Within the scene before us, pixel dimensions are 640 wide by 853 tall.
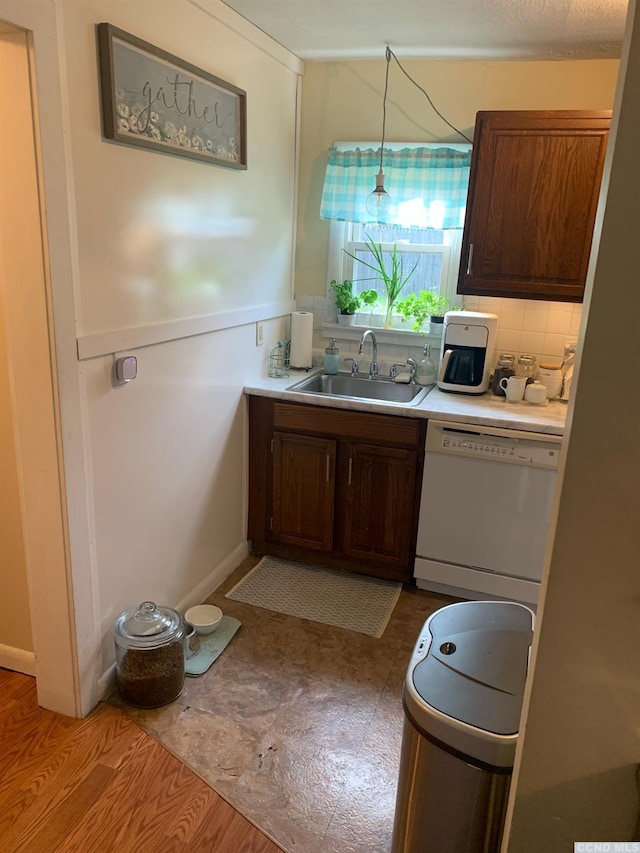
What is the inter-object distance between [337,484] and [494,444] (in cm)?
77

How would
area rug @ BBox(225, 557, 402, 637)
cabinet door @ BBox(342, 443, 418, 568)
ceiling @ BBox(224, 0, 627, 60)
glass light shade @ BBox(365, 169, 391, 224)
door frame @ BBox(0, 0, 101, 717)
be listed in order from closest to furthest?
door frame @ BBox(0, 0, 101, 717)
ceiling @ BBox(224, 0, 627, 60)
area rug @ BBox(225, 557, 402, 637)
cabinet door @ BBox(342, 443, 418, 568)
glass light shade @ BBox(365, 169, 391, 224)

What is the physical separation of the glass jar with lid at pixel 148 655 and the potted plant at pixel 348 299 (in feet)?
6.09

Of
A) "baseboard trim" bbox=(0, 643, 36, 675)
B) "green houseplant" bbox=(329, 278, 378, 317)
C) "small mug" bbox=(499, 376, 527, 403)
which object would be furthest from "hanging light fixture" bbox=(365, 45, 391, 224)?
"baseboard trim" bbox=(0, 643, 36, 675)

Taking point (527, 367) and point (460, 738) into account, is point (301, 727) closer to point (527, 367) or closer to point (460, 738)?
point (460, 738)

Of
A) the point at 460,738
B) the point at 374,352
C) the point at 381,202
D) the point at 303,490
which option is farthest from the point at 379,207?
the point at 460,738

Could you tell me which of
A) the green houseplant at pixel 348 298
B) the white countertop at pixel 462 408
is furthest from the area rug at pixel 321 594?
the green houseplant at pixel 348 298

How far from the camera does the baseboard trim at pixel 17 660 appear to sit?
2.32 meters

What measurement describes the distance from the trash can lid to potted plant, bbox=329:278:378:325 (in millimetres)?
2037

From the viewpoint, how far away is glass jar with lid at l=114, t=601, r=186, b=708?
2152mm

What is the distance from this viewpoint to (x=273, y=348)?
3332 millimetres

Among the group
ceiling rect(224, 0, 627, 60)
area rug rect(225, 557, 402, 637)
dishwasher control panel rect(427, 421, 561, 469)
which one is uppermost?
ceiling rect(224, 0, 627, 60)

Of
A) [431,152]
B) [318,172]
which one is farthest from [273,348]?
[431,152]

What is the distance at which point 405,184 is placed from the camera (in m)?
3.13

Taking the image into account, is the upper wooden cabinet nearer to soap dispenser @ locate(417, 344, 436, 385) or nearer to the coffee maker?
the coffee maker
